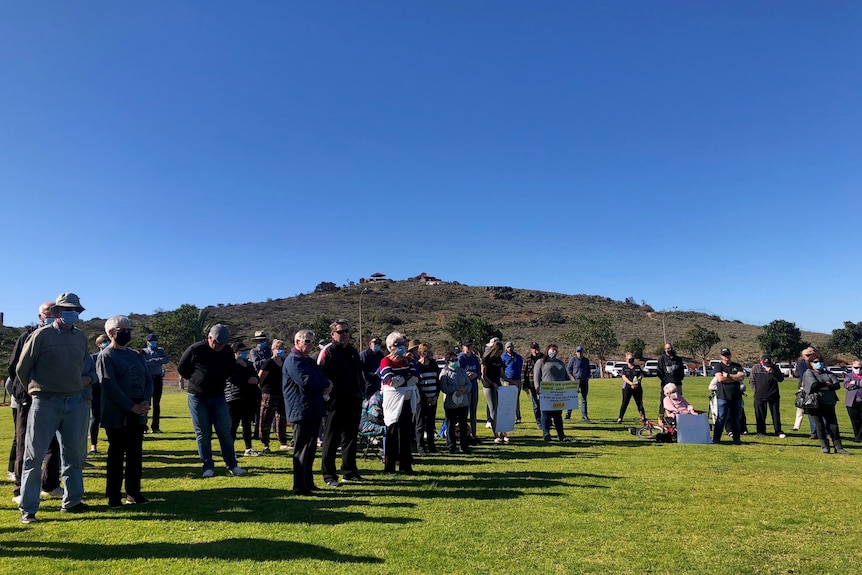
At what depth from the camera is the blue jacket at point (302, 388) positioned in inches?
269

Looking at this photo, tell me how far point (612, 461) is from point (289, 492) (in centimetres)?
524

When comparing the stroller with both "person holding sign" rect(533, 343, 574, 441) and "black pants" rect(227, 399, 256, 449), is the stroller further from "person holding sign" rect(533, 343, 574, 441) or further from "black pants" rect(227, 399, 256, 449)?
"person holding sign" rect(533, 343, 574, 441)

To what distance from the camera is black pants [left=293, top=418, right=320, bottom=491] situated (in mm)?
6730

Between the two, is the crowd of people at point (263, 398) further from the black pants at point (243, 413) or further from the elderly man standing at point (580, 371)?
the elderly man standing at point (580, 371)

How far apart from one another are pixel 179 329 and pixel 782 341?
2741 inches

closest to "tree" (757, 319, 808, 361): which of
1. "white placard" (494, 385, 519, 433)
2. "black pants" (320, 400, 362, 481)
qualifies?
"white placard" (494, 385, 519, 433)

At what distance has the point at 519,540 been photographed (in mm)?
5008

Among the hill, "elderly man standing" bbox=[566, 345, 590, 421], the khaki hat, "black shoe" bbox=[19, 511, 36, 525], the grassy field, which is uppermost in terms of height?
the hill

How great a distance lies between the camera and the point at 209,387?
24.8 feet

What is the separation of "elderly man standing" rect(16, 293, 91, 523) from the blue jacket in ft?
7.18

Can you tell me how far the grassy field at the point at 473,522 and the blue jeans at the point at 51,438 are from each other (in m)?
0.26

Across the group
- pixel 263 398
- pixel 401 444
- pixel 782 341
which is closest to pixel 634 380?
pixel 401 444

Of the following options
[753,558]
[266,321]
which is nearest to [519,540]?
[753,558]

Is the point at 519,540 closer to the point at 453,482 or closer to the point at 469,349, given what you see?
the point at 453,482
